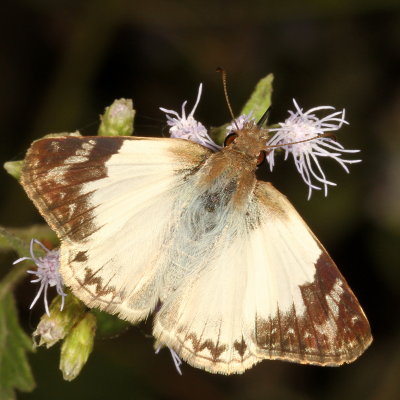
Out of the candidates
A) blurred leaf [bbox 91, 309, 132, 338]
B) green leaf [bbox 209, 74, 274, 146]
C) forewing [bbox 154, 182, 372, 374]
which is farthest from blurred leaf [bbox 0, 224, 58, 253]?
green leaf [bbox 209, 74, 274, 146]

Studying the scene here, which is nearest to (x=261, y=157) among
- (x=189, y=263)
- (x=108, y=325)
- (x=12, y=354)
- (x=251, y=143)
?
(x=251, y=143)

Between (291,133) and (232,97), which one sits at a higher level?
(291,133)

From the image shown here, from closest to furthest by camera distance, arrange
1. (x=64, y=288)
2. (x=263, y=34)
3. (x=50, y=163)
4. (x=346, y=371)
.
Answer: (x=50, y=163), (x=64, y=288), (x=346, y=371), (x=263, y=34)

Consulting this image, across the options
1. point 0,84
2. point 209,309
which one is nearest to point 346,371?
point 209,309

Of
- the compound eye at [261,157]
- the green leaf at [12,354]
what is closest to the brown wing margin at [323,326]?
the compound eye at [261,157]

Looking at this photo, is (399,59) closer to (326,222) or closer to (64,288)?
(326,222)

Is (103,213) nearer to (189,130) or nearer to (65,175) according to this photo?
(65,175)
